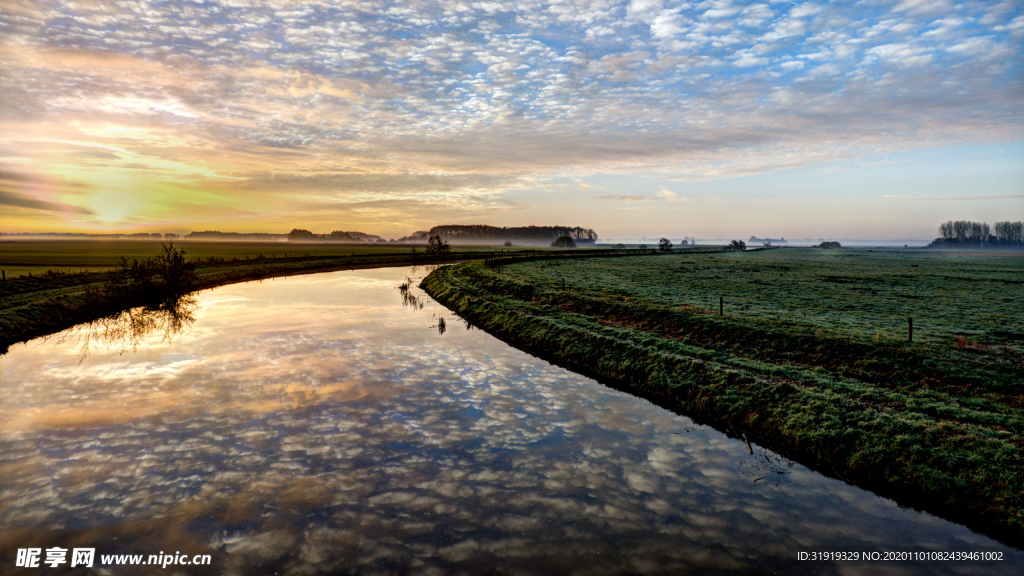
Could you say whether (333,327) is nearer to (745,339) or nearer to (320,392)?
(320,392)

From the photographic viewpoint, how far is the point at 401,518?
1142 cm

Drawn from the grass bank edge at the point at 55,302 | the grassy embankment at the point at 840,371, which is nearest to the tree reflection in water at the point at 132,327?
the grass bank edge at the point at 55,302

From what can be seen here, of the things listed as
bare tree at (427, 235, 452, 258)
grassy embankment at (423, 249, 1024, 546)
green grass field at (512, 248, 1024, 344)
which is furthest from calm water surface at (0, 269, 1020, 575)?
bare tree at (427, 235, 452, 258)

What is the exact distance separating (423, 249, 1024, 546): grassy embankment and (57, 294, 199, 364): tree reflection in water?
76.0 ft

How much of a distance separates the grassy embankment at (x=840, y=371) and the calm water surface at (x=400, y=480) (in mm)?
1378

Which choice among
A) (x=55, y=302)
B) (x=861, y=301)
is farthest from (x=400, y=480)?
(x=861, y=301)

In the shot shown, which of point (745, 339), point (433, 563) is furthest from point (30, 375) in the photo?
point (745, 339)

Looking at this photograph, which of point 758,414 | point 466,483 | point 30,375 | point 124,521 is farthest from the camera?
point 30,375

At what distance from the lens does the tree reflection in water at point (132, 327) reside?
29.7 metres

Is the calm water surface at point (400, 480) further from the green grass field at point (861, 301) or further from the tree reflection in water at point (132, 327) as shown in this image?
the green grass field at point (861, 301)

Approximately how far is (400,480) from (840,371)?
20.0m

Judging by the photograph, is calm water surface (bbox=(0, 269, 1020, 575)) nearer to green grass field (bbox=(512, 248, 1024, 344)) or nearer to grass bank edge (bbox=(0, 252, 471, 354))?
grass bank edge (bbox=(0, 252, 471, 354))

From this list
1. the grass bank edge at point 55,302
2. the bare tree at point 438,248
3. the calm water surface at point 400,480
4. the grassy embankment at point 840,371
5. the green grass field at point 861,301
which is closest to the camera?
the calm water surface at point 400,480

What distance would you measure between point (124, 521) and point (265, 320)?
2752 cm
